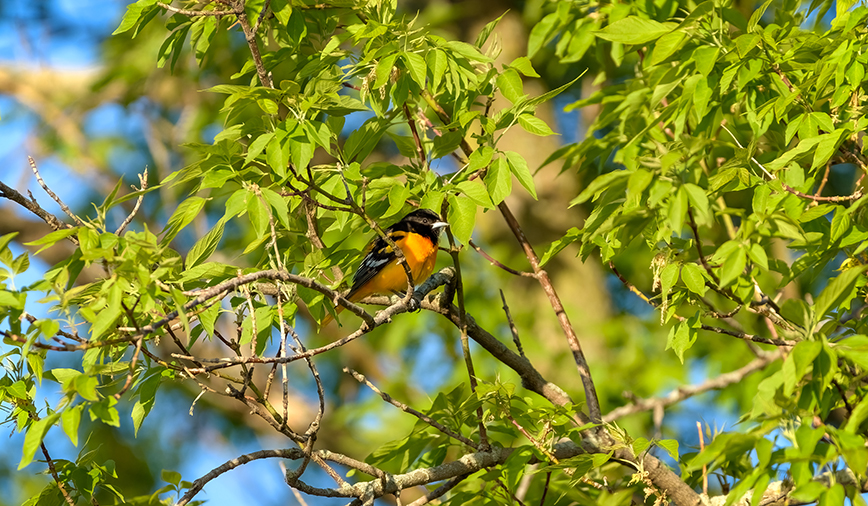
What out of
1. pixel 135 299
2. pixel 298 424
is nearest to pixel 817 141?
pixel 135 299

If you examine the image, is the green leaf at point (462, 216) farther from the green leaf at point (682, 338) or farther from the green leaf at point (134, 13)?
the green leaf at point (134, 13)

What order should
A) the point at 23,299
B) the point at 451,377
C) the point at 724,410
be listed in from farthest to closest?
the point at 451,377 < the point at 724,410 < the point at 23,299

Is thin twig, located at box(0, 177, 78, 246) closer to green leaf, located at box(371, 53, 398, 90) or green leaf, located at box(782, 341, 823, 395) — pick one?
green leaf, located at box(371, 53, 398, 90)

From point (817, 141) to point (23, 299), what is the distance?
2752 mm

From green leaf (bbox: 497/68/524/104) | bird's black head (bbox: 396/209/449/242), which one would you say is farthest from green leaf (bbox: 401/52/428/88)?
bird's black head (bbox: 396/209/449/242)

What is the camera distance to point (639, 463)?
3.25 metres

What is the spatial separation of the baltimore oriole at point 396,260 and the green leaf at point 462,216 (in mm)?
3091

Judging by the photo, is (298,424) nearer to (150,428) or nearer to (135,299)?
(150,428)

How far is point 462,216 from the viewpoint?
2887 millimetres

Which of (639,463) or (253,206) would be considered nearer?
(253,206)

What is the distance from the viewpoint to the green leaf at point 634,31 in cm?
295

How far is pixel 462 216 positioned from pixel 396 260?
3.41m

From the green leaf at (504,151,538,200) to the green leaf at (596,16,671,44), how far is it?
0.61 m

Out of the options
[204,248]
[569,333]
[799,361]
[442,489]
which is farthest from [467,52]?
[442,489]
